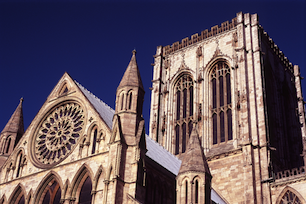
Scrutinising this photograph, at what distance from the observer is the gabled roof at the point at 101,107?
97.1ft

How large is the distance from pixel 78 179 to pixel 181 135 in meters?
21.7

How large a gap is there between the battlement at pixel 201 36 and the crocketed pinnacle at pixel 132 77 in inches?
893

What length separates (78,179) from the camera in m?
26.9

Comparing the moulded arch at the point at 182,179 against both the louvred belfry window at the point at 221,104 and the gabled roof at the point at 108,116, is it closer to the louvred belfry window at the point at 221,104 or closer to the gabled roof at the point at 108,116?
the gabled roof at the point at 108,116

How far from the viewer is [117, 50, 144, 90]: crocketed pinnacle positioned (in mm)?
28844

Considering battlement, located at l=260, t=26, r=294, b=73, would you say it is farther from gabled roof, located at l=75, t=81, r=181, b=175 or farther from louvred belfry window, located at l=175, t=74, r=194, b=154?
gabled roof, located at l=75, t=81, r=181, b=175

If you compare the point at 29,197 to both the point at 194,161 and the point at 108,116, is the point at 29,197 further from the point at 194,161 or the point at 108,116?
the point at 194,161

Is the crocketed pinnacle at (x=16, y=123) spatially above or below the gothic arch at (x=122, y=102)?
above

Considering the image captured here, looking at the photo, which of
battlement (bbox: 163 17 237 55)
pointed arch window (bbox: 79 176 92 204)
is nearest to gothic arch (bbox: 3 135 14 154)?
pointed arch window (bbox: 79 176 92 204)

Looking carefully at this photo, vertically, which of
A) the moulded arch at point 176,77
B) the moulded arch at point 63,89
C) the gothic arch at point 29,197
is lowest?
the gothic arch at point 29,197

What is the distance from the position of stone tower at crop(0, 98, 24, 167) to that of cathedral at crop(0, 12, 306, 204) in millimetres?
74

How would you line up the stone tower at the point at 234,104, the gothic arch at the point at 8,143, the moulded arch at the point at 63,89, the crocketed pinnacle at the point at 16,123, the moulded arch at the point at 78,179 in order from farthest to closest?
the stone tower at the point at 234,104, the crocketed pinnacle at the point at 16,123, the gothic arch at the point at 8,143, the moulded arch at the point at 63,89, the moulded arch at the point at 78,179

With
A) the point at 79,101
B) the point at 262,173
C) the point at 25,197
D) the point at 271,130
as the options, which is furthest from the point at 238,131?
the point at 25,197

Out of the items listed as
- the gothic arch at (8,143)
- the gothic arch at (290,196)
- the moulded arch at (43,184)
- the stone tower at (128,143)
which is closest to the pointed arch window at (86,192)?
the moulded arch at (43,184)
